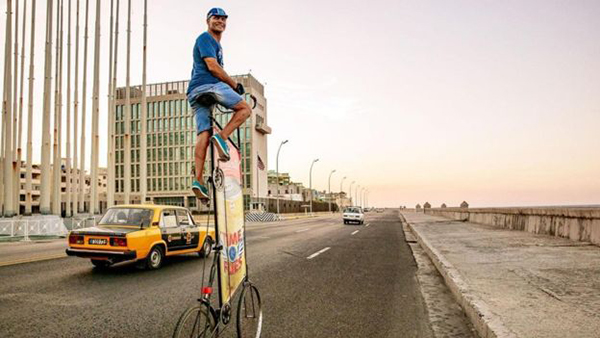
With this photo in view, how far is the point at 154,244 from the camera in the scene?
920cm

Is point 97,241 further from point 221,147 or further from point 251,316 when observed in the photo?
point 221,147

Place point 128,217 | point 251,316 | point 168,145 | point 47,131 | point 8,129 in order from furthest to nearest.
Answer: point 168,145 < point 8,129 < point 47,131 < point 128,217 < point 251,316

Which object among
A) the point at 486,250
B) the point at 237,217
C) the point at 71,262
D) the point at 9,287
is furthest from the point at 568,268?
the point at 71,262

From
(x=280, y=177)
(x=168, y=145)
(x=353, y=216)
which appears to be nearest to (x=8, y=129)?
(x=353, y=216)

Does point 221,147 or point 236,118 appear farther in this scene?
point 236,118

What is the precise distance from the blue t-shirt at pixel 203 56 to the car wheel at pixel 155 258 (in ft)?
21.5

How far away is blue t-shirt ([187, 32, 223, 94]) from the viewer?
3375mm

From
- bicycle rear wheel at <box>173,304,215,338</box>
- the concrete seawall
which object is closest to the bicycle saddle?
bicycle rear wheel at <box>173,304,215,338</box>

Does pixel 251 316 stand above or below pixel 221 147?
below

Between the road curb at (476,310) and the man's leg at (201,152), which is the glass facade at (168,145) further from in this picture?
the man's leg at (201,152)

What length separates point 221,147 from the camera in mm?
3225

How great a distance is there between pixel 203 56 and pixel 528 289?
554cm

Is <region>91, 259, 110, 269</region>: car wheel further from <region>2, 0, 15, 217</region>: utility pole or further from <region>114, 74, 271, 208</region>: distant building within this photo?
<region>114, 74, 271, 208</region>: distant building

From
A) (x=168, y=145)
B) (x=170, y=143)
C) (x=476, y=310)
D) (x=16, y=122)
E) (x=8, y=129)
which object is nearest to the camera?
(x=476, y=310)
